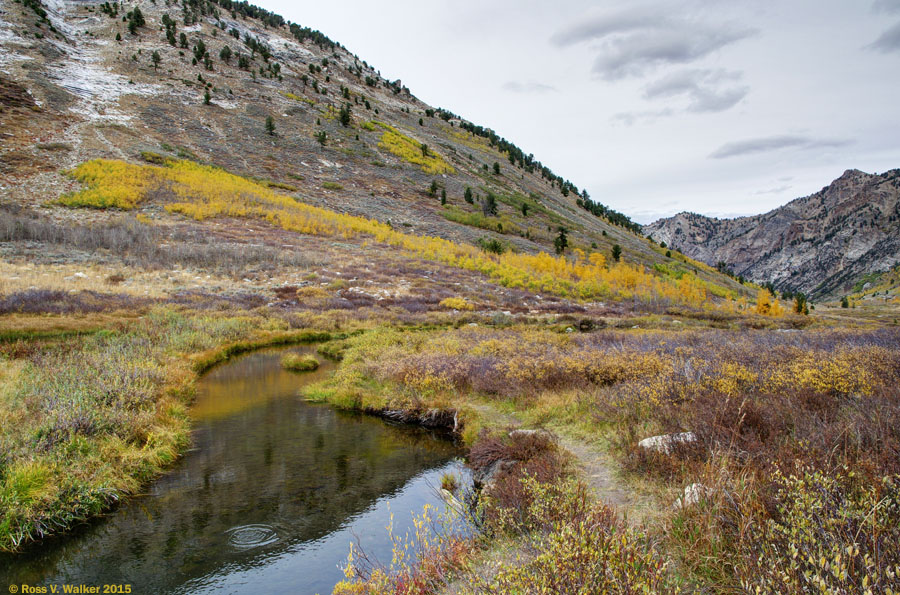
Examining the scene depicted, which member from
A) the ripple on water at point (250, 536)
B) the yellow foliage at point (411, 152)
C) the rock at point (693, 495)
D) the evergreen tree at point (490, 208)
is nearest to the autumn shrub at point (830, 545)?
the rock at point (693, 495)

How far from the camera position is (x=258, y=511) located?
7477mm

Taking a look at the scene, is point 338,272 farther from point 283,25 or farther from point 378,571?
point 283,25

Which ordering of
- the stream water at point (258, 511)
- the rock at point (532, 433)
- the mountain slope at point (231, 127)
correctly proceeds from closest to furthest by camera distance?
the stream water at point (258, 511)
the rock at point (532, 433)
the mountain slope at point (231, 127)

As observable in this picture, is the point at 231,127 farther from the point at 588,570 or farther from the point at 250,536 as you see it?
the point at 588,570

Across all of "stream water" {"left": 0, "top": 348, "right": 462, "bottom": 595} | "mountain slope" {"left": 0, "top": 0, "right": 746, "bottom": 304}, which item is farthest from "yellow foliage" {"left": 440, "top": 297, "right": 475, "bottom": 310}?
"mountain slope" {"left": 0, "top": 0, "right": 746, "bottom": 304}

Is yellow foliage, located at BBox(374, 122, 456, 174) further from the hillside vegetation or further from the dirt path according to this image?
the dirt path

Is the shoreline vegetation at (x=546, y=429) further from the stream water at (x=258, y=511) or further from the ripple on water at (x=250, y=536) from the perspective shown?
the ripple on water at (x=250, y=536)

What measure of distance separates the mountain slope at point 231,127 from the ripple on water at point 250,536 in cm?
4230

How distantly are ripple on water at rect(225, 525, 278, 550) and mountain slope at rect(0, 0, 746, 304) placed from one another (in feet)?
139

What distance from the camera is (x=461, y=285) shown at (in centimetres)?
3766

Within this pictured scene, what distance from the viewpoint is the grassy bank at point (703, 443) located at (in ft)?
10.1

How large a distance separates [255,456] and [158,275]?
25438mm

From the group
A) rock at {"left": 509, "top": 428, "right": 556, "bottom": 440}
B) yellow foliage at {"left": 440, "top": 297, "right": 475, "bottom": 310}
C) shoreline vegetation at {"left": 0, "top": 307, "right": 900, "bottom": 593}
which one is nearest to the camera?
shoreline vegetation at {"left": 0, "top": 307, "right": 900, "bottom": 593}

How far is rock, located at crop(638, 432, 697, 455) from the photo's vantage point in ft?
21.5
